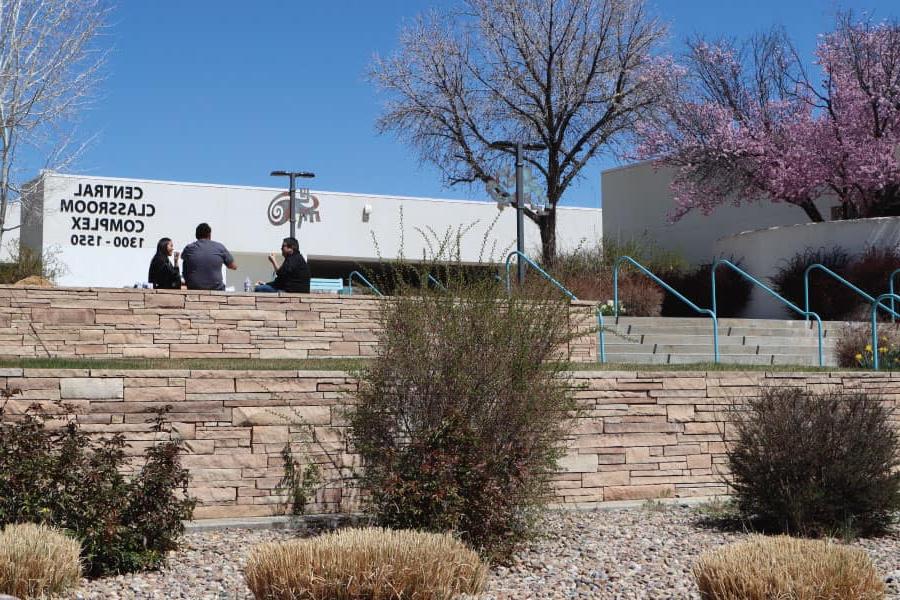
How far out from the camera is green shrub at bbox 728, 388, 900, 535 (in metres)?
7.73

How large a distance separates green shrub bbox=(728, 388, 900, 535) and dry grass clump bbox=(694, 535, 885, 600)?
240 centimetres

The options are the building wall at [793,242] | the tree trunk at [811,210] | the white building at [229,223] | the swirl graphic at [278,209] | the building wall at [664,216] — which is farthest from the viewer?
the swirl graphic at [278,209]

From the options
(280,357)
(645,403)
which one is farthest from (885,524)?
(280,357)

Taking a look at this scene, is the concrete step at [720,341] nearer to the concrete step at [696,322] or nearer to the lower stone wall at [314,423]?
the concrete step at [696,322]

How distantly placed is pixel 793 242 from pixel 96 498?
16.6 meters

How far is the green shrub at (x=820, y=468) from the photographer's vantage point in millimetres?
7727

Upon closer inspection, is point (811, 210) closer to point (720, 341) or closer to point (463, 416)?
point (720, 341)

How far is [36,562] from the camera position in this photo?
18.2 feet

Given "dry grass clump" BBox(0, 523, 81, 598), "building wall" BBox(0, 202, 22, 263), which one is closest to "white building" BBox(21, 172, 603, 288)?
"building wall" BBox(0, 202, 22, 263)

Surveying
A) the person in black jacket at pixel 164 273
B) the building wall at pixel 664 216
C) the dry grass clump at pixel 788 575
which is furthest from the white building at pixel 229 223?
the dry grass clump at pixel 788 575

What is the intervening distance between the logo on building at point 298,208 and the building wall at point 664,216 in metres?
10.3

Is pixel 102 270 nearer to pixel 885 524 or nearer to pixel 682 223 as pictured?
pixel 682 223

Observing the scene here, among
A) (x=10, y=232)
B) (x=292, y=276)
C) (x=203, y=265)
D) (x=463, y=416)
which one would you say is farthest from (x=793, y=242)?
(x=10, y=232)

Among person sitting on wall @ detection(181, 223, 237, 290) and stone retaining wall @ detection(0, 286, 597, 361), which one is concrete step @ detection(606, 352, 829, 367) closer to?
stone retaining wall @ detection(0, 286, 597, 361)
